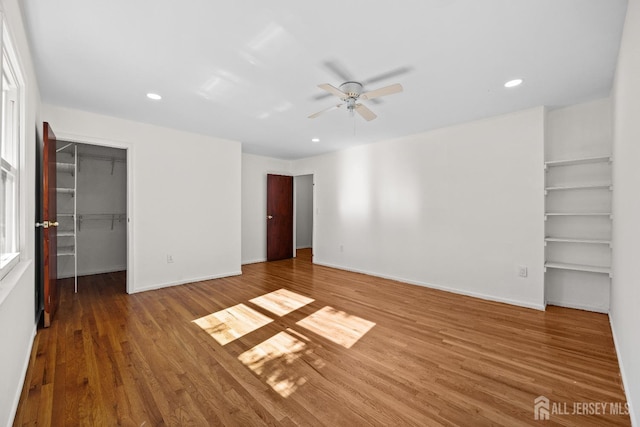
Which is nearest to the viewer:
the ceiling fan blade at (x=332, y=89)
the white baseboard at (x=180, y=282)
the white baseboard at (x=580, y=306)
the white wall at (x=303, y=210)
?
the ceiling fan blade at (x=332, y=89)

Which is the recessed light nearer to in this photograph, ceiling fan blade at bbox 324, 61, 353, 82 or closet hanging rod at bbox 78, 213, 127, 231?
ceiling fan blade at bbox 324, 61, 353, 82

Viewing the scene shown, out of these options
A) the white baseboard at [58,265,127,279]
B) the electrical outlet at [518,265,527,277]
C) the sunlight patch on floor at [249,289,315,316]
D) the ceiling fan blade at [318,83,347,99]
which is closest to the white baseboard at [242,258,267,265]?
the sunlight patch on floor at [249,289,315,316]

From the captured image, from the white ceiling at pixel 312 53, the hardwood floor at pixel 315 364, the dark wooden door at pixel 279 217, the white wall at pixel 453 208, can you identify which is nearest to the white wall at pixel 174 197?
the white ceiling at pixel 312 53

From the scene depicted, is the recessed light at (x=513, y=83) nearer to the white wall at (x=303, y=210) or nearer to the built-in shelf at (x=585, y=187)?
the built-in shelf at (x=585, y=187)

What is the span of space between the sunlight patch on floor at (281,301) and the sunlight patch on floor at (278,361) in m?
0.64

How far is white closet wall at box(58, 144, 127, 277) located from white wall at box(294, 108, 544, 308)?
4325 millimetres

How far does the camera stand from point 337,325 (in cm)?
284

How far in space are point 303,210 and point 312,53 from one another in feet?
20.6

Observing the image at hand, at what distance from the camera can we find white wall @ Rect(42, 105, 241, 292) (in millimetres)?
3764

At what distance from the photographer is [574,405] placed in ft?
5.54

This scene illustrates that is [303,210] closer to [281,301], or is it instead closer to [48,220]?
[281,301]

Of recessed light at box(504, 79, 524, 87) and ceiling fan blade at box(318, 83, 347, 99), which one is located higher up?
recessed light at box(504, 79, 524, 87)

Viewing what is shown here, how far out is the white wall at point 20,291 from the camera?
1.42 m

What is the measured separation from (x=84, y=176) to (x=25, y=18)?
3.89 metres
